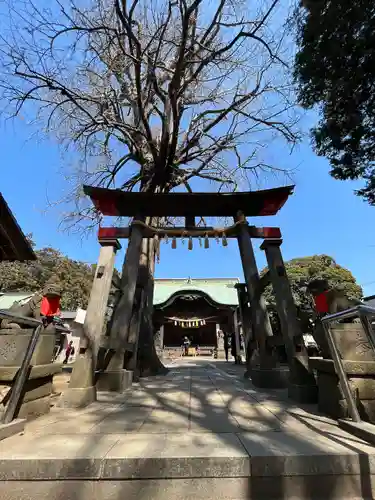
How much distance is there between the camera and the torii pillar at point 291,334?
4.04m

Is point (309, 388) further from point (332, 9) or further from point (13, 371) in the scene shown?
point (332, 9)

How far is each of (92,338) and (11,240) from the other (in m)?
2.76

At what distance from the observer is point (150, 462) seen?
189cm

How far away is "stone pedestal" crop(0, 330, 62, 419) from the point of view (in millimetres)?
2820

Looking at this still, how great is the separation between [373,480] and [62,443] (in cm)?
224

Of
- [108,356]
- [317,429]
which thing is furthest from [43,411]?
[317,429]

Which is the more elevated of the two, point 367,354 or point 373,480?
point 367,354

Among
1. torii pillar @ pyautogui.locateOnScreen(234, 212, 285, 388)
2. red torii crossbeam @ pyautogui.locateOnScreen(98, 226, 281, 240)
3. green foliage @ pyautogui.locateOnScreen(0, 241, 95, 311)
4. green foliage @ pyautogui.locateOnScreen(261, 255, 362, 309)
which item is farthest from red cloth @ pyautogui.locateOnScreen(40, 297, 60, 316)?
green foliage @ pyautogui.locateOnScreen(0, 241, 95, 311)

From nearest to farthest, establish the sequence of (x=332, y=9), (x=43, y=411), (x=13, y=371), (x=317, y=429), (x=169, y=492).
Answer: (x=169, y=492)
(x=317, y=429)
(x=13, y=371)
(x=43, y=411)
(x=332, y=9)

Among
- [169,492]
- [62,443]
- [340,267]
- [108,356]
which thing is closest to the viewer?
[169,492]

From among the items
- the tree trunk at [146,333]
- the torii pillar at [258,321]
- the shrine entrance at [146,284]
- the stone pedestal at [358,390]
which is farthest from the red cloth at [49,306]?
the stone pedestal at [358,390]

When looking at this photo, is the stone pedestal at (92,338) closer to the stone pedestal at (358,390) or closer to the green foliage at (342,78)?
the stone pedestal at (358,390)

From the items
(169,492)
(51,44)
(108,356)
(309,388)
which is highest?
(51,44)

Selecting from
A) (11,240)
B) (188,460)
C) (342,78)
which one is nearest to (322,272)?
(342,78)
